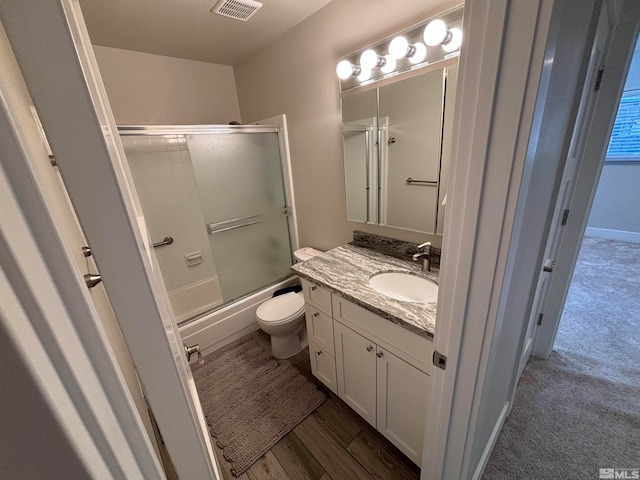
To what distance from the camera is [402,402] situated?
1.19 m

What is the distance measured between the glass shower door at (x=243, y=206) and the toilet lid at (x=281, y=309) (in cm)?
51

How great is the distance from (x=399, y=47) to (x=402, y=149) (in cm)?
52

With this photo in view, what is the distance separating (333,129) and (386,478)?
82.0 inches

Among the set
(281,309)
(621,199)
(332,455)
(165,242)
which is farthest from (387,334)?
(621,199)

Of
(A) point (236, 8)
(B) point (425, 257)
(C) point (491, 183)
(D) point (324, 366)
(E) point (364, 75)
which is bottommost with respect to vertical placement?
(D) point (324, 366)

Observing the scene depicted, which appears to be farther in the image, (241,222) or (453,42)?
(241,222)

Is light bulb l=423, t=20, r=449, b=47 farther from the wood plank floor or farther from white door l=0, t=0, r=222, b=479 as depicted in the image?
the wood plank floor

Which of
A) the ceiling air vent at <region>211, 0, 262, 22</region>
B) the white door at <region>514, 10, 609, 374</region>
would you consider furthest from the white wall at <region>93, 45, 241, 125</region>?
the white door at <region>514, 10, 609, 374</region>

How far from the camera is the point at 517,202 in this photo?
1.90ft

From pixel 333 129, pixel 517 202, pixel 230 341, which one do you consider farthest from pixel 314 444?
pixel 333 129

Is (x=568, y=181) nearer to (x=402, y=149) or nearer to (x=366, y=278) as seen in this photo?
(x=402, y=149)

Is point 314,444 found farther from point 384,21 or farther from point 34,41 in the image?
point 384,21

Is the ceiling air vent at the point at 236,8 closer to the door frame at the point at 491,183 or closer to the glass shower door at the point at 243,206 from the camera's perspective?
the glass shower door at the point at 243,206

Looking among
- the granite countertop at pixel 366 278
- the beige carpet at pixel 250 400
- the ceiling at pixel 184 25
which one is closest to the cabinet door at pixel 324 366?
the beige carpet at pixel 250 400
